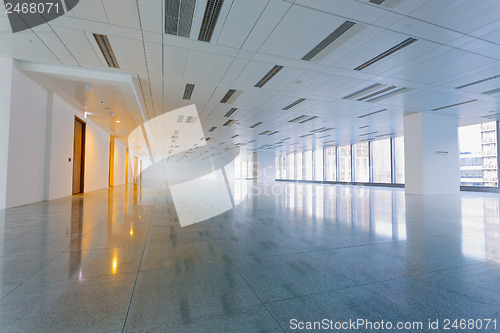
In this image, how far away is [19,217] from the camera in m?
5.54

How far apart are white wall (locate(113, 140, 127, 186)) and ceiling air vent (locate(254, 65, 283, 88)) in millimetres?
16696

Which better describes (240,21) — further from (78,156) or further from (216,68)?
(78,156)

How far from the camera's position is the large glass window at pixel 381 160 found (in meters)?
21.6

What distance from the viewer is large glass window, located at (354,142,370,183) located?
24.1 m

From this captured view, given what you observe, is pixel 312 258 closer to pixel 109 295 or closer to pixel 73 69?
pixel 109 295

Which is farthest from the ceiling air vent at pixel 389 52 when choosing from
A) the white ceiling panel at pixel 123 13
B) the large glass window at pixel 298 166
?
the large glass window at pixel 298 166

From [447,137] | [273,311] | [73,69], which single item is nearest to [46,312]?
[273,311]

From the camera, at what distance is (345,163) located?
Answer: 87.4 ft

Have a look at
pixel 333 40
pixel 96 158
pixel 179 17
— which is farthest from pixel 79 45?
pixel 96 158

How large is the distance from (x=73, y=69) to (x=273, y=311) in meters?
8.69

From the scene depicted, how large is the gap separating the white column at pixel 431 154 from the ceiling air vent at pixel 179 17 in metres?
12.4

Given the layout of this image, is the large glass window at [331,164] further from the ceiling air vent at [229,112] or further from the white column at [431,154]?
the ceiling air vent at [229,112]

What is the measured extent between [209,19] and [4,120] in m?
6.42

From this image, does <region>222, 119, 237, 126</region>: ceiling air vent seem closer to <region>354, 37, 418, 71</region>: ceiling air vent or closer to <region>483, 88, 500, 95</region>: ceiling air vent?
<region>354, 37, 418, 71</region>: ceiling air vent
